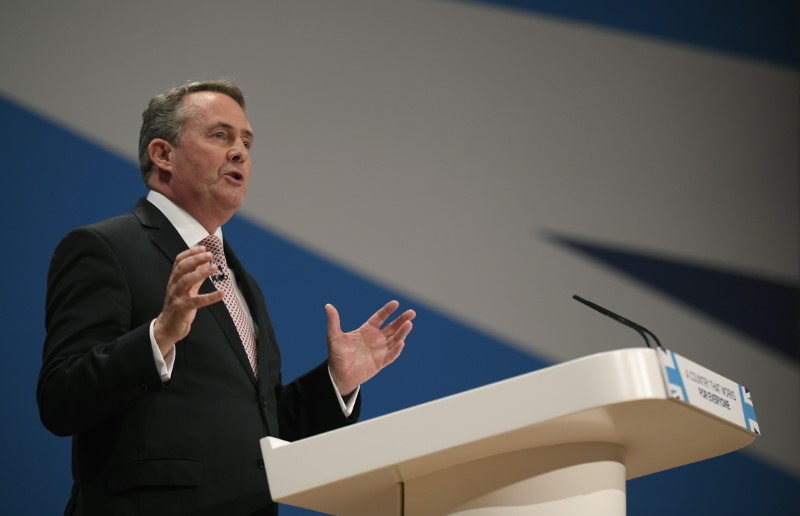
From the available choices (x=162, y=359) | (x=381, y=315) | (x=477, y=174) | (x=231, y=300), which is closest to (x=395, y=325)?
(x=381, y=315)

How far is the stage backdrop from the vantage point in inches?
106

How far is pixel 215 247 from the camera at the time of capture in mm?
2062

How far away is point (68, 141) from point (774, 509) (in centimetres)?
231

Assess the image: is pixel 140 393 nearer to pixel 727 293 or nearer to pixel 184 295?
pixel 184 295

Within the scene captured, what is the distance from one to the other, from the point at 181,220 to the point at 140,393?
52 centimetres

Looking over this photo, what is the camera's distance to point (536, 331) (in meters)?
3.04

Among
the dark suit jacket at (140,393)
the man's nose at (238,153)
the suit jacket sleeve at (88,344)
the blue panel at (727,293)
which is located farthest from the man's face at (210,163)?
the blue panel at (727,293)

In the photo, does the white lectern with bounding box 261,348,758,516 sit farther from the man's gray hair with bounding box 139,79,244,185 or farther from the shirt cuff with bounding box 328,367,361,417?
the man's gray hair with bounding box 139,79,244,185

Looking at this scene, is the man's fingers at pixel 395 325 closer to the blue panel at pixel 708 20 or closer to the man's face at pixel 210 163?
the man's face at pixel 210 163

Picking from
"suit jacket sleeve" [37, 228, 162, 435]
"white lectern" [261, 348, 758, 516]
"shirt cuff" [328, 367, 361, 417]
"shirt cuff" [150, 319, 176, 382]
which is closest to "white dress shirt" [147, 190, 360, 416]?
"shirt cuff" [328, 367, 361, 417]

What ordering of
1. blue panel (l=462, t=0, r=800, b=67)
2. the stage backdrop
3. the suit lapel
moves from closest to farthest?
the suit lapel, the stage backdrop, blue panel (l=462, t=0, r=800, b=67)

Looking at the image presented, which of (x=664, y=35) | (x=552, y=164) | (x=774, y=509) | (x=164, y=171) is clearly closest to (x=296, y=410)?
(x=164, y=171)

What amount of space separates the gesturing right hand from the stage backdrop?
1.06 m

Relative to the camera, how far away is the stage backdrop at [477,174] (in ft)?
8.80
